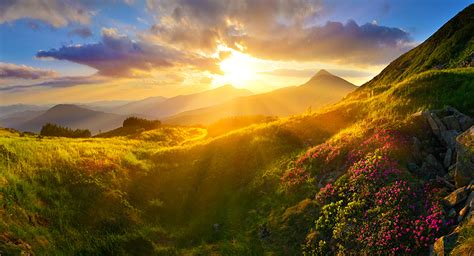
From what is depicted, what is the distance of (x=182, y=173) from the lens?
2675 cm

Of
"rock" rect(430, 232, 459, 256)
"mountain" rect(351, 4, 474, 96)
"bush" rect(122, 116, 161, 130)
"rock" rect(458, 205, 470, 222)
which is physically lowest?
"rock" rect(430, 232, 459, 256)

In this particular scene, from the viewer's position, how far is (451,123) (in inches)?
683

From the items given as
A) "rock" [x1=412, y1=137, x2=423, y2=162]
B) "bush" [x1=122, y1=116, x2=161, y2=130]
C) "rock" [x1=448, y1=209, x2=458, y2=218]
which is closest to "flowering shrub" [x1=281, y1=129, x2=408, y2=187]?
"rock" [x1=412, y1=137, x2=423, y2=162]

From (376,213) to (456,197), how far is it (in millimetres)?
3213

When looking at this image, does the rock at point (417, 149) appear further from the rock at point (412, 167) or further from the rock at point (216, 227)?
the rock at point (216, 227)

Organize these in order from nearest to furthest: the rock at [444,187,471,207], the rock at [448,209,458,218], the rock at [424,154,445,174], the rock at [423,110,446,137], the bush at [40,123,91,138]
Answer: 1. the rock at [448,209,458,218]
2. the rock at [444,187,471,207]
3. the rock at [424,154,445,174]
4. the rock at [423,110,446,137]
5. the bush at [40,123,91,138]

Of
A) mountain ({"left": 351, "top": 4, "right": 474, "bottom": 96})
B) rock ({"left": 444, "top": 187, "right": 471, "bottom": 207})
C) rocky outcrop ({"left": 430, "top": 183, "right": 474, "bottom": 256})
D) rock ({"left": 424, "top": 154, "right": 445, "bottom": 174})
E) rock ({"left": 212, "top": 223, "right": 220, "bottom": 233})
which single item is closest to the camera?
rocky outcrop ({"left": 430, "top": 183, "right": 474, "bottom": 256})

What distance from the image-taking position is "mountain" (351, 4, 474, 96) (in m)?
86.2

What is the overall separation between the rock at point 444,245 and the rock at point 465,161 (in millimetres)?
3528

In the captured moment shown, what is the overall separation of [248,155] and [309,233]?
12.2 m

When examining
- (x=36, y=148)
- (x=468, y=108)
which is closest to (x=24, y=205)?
(x=36, y=148)

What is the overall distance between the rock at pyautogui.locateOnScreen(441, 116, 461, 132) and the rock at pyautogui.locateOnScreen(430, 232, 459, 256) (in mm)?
8582

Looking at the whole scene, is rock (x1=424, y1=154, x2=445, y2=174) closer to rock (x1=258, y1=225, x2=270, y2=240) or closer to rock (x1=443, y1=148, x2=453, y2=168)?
rock (x1=443, y1=148, x2=453, y2=168)

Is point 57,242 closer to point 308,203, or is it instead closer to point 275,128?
point 308,203
